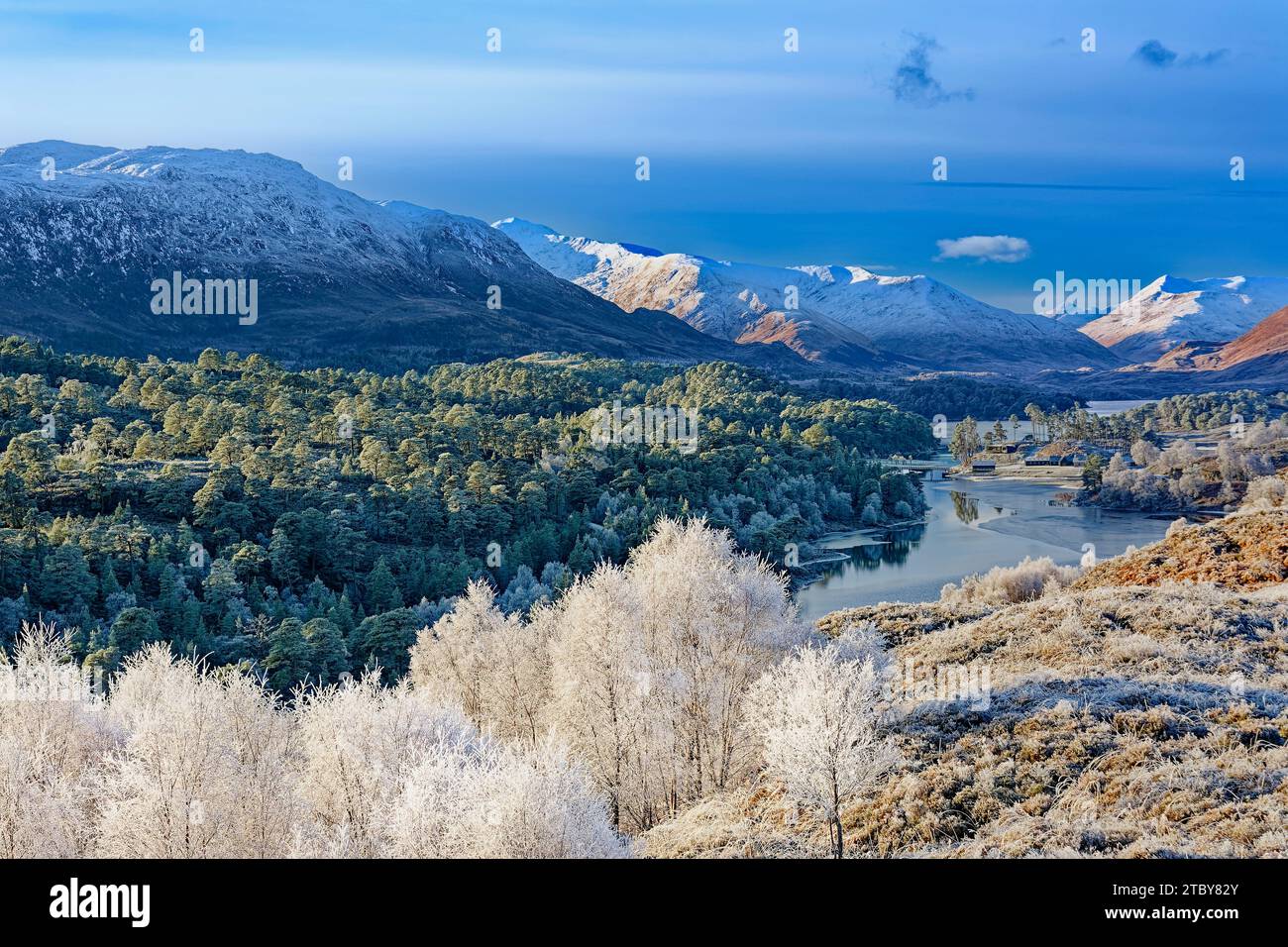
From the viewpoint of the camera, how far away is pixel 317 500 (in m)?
66.7

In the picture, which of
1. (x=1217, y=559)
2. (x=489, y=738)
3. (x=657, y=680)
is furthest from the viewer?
(x=1217, y=559)

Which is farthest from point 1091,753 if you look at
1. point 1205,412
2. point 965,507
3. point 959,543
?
point 1205,412

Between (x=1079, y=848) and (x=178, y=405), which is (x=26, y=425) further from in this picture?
(x=1079, y=848)

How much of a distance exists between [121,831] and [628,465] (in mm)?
68243

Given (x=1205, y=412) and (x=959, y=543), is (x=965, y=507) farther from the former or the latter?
(x=1205, y=412)

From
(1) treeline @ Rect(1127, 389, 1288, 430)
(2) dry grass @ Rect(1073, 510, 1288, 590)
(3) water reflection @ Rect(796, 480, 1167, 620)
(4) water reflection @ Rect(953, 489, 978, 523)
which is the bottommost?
(3) water reflection @ Rect(796, 480, 1167, 620)

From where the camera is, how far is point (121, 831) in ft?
60.5

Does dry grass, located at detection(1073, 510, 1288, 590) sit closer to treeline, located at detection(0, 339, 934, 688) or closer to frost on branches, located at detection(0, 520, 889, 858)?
frost on branches, located at detection(0, 520, 889, 858)

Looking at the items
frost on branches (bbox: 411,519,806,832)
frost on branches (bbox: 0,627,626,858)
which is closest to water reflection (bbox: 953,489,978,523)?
frost on branches (bbox: 411,519,806,832)

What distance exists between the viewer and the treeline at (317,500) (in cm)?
4769

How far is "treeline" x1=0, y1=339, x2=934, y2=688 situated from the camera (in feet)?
156

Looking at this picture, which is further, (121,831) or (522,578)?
(522,578)

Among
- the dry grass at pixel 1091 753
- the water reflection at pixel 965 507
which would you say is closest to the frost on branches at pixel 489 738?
the dry grass at pixel 1091 753
